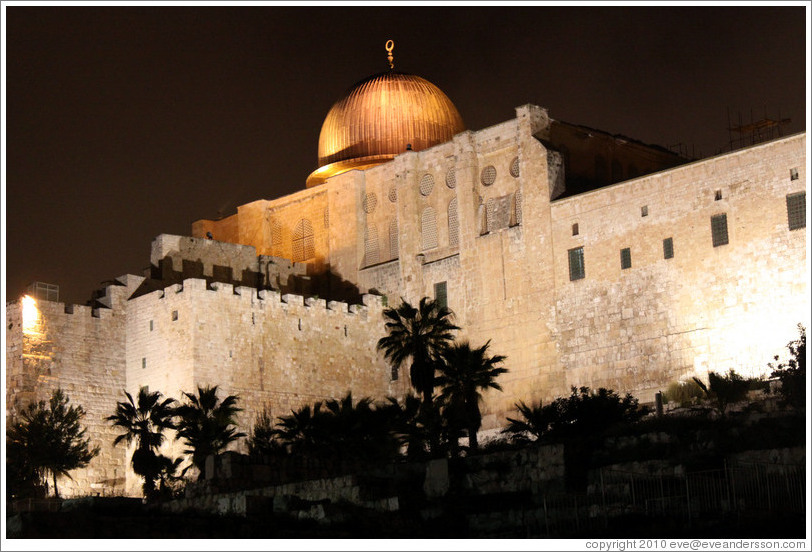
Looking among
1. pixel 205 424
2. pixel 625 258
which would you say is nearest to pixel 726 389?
pixel 625 258

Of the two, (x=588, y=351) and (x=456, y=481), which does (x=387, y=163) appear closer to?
(x=588, y=351)

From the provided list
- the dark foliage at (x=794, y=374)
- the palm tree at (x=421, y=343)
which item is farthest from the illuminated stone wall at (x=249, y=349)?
the dark foliage at (x=794, y=374)

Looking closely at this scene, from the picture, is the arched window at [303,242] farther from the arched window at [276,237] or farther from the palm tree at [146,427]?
the palm tree at [146,427]

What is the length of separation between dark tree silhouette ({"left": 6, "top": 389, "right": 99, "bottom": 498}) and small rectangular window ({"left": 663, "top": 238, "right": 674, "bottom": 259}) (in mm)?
17253

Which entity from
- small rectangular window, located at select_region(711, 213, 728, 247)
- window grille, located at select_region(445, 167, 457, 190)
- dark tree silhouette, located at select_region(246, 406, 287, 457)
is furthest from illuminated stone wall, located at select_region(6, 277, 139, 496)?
small rectangular window, located at select_region(711, 213, 728, 247)

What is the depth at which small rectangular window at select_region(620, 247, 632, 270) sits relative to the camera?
149ft

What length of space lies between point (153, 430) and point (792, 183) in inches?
763

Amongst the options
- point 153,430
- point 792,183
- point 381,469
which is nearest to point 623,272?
point 792,183

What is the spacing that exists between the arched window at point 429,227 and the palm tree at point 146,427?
1064 centimetres

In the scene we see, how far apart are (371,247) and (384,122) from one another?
16.2 ft

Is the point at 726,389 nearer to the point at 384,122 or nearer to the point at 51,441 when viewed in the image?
the point at 51,441

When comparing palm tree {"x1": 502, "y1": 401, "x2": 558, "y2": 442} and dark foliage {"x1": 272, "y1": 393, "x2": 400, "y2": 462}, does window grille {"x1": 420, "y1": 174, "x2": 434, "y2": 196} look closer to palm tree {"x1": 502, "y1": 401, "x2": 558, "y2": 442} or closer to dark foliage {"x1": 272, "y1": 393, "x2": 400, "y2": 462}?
dark foliage {"x1": 272, "y1": 393, "x2": 400, "y2": 462}

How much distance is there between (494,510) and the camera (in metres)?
32.4

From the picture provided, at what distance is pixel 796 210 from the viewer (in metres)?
41.8
